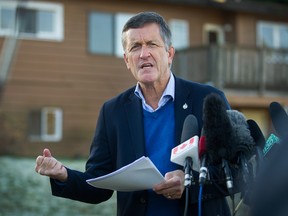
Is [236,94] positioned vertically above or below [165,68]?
below

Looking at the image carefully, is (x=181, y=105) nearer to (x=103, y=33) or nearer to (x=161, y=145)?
(x=161, y=145)

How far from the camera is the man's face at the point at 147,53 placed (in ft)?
12.8

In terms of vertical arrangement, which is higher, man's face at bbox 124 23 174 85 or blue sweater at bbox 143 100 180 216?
man's face at bbox 124 23 174 85

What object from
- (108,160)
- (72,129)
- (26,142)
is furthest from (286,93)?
(108,160)

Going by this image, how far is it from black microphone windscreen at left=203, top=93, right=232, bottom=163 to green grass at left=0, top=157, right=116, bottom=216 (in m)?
7.62

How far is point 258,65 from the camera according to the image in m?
21.4

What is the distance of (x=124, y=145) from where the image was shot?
13.2 ft

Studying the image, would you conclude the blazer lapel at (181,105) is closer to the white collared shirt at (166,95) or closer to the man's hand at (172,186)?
the white collared shirt at (166,95)

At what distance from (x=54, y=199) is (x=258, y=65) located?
37.1ft

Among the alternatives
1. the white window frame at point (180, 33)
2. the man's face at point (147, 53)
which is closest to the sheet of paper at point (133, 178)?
the man's face at point (147, 53)

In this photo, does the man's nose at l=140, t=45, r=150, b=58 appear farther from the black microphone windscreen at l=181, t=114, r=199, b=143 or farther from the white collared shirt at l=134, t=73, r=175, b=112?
the black microphone windscreen at l=181, t=114, r=199, b=143

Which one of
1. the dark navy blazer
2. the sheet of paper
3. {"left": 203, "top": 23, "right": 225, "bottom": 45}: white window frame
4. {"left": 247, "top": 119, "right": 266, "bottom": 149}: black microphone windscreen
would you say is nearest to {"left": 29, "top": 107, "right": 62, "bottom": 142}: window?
{"left": 203, "top": 23, "right": 225, "bottom": 45}: white window frame

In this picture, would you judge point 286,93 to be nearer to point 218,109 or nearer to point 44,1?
point 44,1

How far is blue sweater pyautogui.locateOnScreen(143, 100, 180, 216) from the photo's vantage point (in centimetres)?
383
